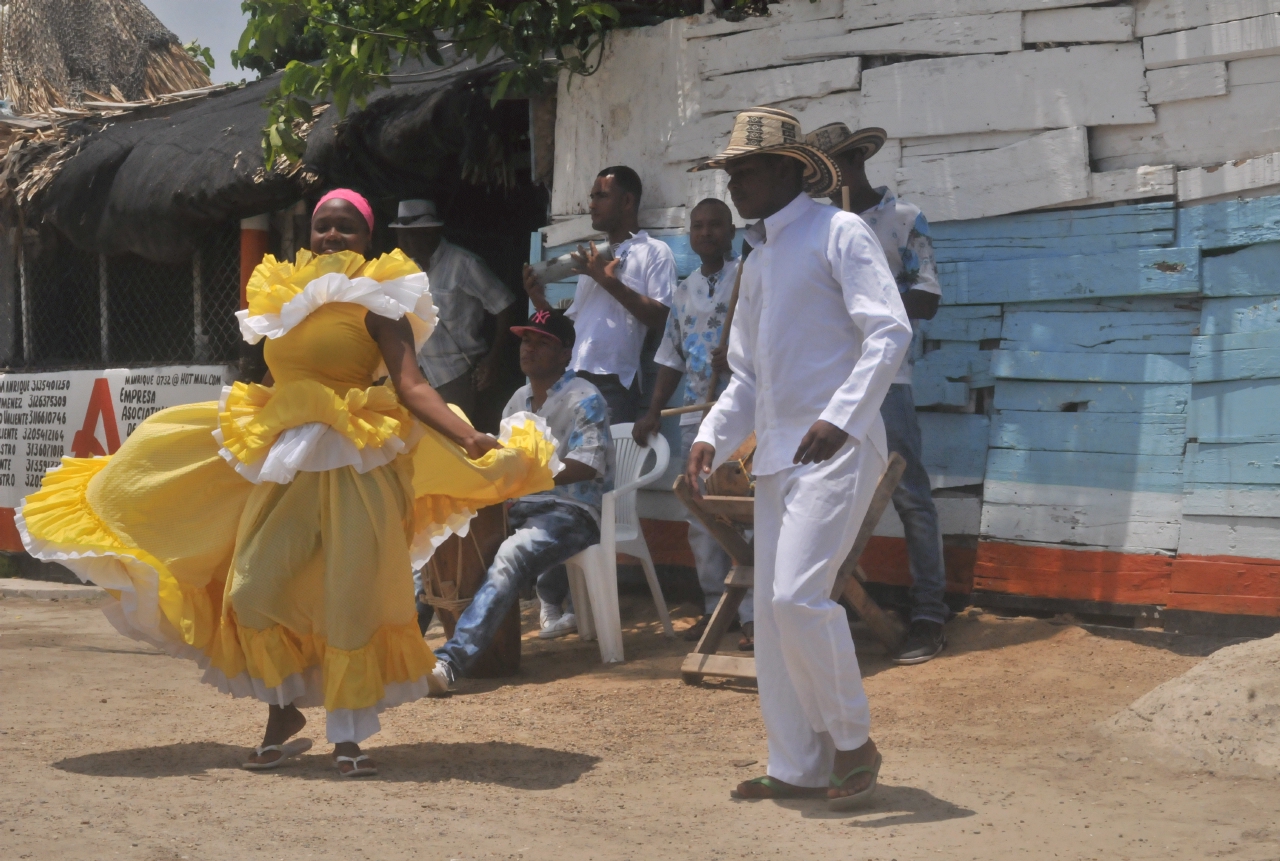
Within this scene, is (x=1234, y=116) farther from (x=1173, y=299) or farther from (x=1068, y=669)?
(x=1068, y=669)

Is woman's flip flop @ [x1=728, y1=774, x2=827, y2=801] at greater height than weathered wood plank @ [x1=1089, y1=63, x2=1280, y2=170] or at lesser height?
lesser

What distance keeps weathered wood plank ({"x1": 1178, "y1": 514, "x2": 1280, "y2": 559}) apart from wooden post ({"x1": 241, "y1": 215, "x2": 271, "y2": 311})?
6.09m

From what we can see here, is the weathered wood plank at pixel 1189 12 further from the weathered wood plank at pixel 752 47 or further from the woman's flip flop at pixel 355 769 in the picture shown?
the woman's flip flop at pixel 355 769

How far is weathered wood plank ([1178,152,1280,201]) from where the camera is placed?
213 inches

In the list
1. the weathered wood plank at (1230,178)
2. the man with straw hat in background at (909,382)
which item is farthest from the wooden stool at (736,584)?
the weathered wood plank at (1230,178)

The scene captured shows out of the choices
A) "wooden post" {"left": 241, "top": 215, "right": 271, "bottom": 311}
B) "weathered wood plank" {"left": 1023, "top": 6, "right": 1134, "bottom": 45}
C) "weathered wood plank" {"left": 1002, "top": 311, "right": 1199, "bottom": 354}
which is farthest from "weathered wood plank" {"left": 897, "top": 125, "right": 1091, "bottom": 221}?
"wooden post" {"left": 241, "top": 215, "right": 271, "bottom": 311}

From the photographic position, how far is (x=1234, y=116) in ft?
18.2

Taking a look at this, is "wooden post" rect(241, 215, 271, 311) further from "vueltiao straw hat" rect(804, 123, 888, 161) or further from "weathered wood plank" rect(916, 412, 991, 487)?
"weathered wood plank" rect(916, 412, 991, 487)

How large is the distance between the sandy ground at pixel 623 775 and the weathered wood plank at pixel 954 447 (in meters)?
0.63

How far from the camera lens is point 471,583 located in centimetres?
592

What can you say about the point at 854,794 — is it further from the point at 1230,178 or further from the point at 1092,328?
the point at 1230,178

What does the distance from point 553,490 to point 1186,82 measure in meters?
3.15

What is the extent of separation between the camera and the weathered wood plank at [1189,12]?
18.0 ft

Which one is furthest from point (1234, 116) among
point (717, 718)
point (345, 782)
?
point (345, 782)
